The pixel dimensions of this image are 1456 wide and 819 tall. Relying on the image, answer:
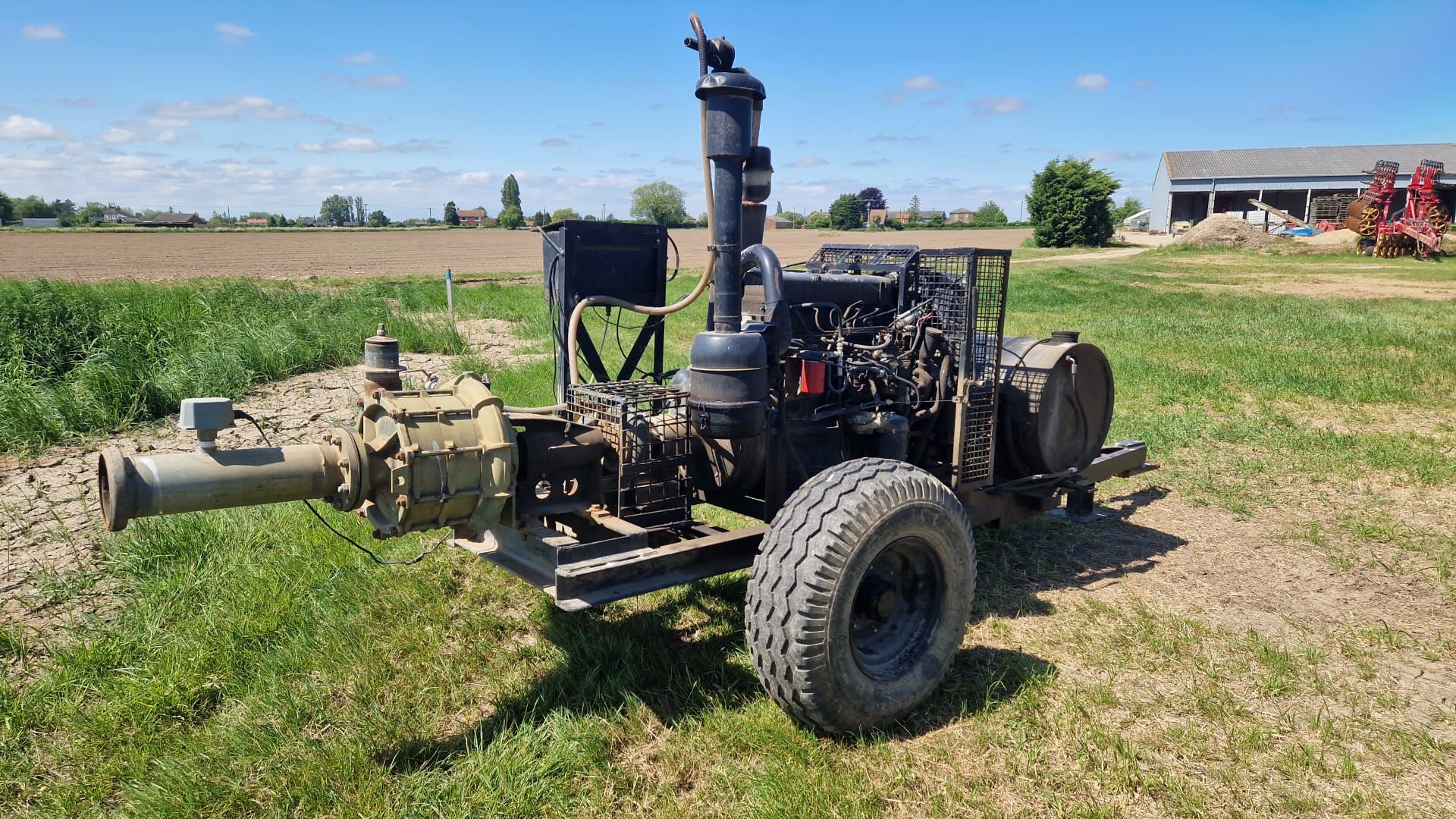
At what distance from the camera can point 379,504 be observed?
319 centimetres

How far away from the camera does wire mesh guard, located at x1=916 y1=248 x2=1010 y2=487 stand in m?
4.86

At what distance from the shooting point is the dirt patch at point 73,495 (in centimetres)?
498

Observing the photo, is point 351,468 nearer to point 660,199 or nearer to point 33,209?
Answer: point 660,199

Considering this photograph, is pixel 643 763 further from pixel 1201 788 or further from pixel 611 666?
pixel 1201 788

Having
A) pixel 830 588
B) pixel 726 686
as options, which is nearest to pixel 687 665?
pixel 726 686

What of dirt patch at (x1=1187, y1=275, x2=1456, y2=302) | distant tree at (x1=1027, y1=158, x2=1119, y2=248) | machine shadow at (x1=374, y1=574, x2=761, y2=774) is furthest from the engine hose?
distant tree at (x1=1027, y1=158, x2=1119, y2=248)

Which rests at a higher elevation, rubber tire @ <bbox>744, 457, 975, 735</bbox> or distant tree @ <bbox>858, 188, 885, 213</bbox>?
distant tree @ <bbox>858, 188, 885, 213</bbox>

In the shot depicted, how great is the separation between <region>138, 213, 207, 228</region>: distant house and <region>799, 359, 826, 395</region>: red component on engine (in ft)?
289

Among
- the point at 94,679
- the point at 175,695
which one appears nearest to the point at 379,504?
the point at 175,695

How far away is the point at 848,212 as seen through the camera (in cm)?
7338

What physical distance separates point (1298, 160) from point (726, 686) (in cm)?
6627

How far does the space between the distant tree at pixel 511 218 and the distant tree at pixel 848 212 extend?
1193 inches

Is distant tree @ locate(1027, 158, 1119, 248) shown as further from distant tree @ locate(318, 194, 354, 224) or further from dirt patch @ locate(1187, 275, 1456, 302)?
distant tree @ locate(318, 194, 354, 224)

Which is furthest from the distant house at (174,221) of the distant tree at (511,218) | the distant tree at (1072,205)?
the distant tree at (1072,205)
